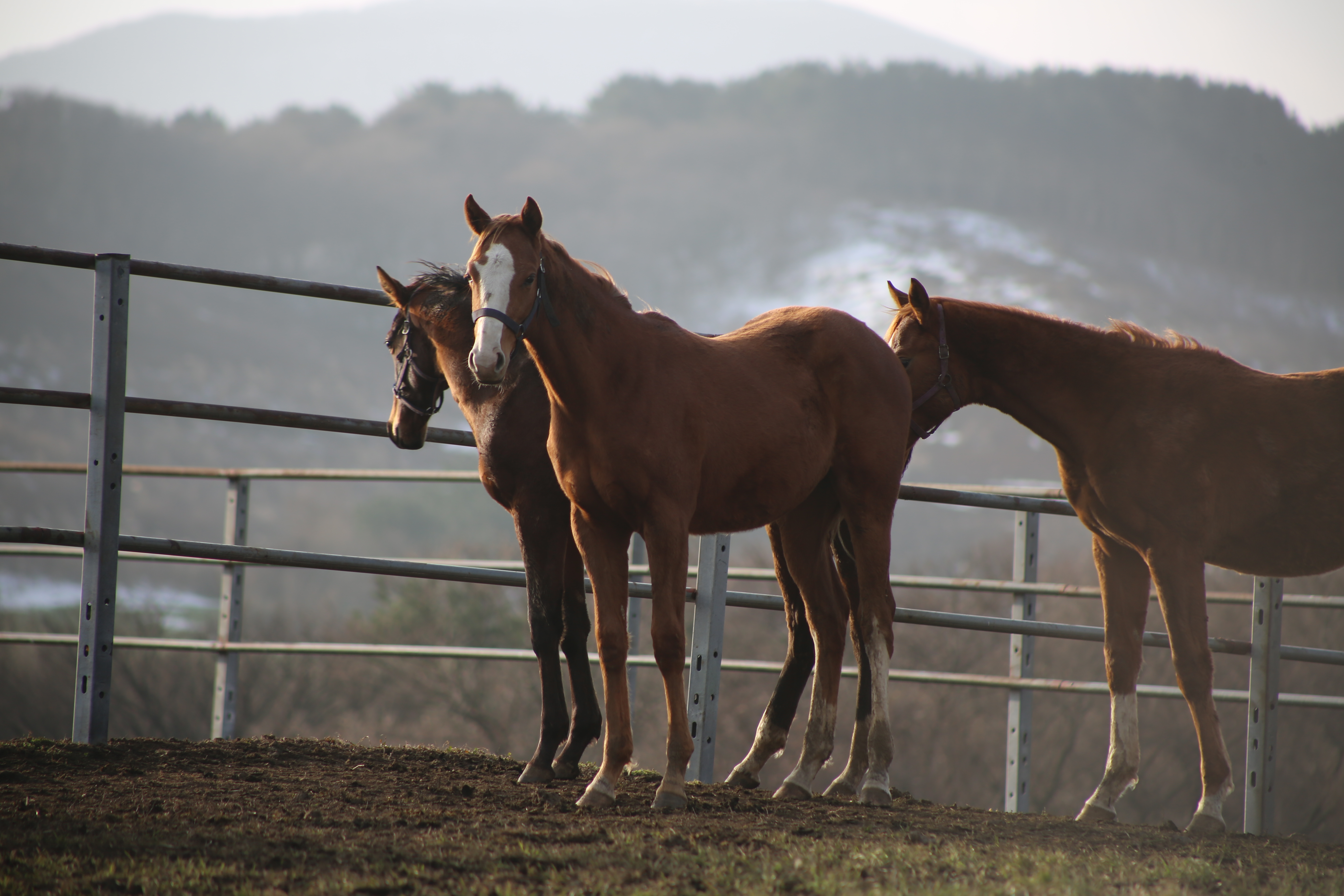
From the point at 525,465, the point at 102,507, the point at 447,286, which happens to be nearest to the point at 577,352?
the point at 525,465

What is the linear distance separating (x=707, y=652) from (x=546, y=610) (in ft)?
2.97

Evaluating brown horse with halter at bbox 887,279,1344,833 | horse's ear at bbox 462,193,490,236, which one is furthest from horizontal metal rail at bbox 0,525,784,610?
brown horse with halter at bbox 887,279,1344,833

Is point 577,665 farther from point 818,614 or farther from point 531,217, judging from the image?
point 531,217

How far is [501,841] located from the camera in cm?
295

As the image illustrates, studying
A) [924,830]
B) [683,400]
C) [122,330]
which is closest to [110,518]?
[122,330]

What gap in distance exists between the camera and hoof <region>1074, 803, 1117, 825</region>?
4.21 meters

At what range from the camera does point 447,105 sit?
128m

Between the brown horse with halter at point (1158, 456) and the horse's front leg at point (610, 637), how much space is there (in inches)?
69.2

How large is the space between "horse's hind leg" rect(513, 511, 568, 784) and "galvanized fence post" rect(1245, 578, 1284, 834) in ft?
10.5

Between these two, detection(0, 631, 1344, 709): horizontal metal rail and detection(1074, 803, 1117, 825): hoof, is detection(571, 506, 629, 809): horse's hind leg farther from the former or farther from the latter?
detection(1074, 803, 1117, 825): hoof

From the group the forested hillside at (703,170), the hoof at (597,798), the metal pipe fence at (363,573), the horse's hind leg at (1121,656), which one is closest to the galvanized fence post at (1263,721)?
the metal pipe fence at (363,573)

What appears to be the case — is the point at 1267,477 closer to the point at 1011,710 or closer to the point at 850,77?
the point at 1011,710

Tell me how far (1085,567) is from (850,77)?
100486 mm

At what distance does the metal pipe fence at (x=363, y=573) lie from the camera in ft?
13.3
